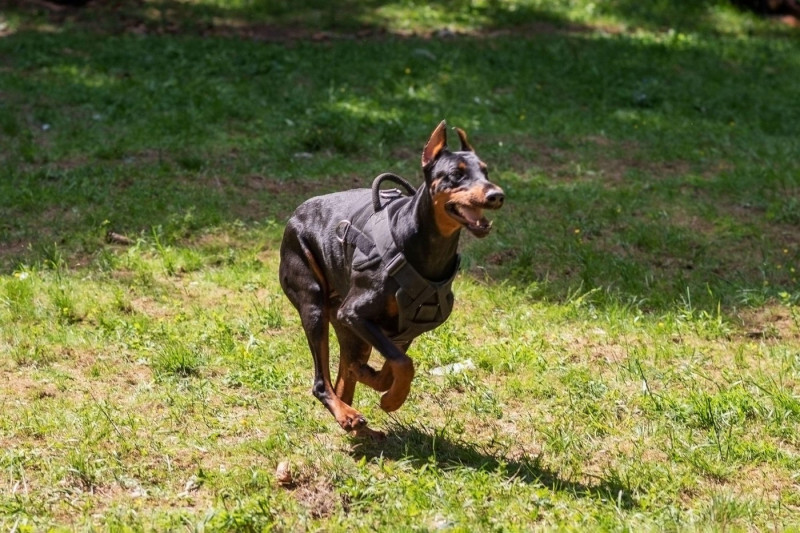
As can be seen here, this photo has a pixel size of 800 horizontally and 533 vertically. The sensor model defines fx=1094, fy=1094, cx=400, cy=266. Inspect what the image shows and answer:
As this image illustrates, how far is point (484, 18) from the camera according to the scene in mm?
17953

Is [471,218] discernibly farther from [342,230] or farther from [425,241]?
[342,230]

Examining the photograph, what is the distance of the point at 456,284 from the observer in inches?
340

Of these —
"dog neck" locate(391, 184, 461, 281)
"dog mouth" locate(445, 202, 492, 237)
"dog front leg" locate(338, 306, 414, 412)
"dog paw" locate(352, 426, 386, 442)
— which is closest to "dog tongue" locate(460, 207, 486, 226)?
"dog mouth" locate(445, 202, 492, 237)

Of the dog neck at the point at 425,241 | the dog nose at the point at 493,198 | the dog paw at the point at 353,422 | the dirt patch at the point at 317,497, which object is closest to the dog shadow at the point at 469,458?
the dog paw at the point at 353,422

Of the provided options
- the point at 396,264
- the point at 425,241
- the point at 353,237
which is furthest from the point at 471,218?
the point at 353,237

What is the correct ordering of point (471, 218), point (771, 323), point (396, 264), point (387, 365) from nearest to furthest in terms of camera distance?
point (471, 218) → point (396, 264) → point (387, 365) → point (771, 323)

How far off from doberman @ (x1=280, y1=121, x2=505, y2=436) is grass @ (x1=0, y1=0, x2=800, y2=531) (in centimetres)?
46

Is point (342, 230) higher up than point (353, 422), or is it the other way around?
point (342, 230)

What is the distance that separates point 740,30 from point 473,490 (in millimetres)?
15053

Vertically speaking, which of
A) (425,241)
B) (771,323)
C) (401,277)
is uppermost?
(425,241)

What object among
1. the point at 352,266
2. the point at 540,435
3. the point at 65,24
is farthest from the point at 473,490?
the point at 65,24

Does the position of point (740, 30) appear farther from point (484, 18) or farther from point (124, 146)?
point (124, 146)

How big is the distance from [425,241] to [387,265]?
227 mm

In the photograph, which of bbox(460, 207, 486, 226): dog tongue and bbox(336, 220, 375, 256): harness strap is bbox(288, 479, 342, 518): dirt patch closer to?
bbox(336, 220, 375, 256): harness strap
